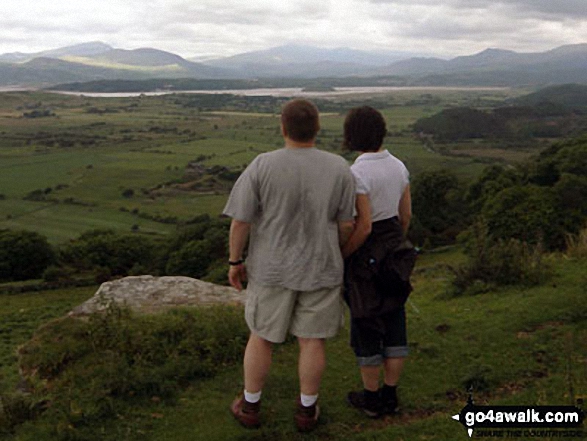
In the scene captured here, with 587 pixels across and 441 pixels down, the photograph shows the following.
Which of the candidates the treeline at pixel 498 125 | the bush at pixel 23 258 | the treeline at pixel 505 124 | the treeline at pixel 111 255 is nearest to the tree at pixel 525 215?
the treeline at pixel 111 255

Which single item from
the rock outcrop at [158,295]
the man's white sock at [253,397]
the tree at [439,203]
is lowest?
the tree at [439,203]

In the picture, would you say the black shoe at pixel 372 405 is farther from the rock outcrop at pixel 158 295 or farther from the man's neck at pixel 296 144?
the rock outcrop at pixel 158 295

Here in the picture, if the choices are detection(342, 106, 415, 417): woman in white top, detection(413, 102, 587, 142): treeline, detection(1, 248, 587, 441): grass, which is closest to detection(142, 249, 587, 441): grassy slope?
detection(1, 248, 587, 441): grass

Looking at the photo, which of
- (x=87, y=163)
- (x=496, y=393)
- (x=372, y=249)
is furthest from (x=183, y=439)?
(x=87, y=163)

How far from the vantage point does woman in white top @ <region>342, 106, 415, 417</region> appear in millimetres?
4211

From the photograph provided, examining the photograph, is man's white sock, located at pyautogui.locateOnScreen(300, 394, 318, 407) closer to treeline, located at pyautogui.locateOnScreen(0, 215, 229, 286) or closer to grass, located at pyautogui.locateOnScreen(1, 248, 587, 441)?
grass, located at pyautogui.locateOnScreen(1, 248, 587, 441)

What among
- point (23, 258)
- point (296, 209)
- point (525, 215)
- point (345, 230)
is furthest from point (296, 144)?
point (23, 258)

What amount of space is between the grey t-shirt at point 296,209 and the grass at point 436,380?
54.0 inches

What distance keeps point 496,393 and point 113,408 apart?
138 inches

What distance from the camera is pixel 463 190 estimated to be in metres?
49.9

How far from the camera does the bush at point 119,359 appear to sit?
15.5ft

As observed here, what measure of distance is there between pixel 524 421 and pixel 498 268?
186 inches

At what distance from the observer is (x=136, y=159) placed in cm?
9319

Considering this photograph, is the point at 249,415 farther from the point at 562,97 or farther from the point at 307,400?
the point at 562,97
